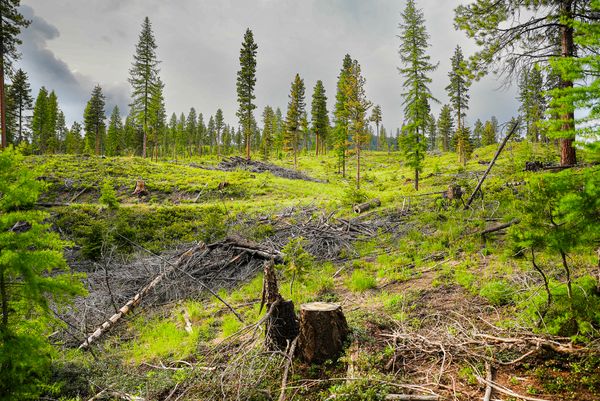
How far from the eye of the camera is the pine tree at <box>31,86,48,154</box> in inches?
2041

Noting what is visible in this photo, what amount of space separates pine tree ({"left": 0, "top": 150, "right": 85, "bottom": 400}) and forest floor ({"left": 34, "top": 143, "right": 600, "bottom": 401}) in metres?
0.50

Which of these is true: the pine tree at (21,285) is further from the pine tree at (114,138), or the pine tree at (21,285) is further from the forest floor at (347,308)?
the pine tree at (114,138)

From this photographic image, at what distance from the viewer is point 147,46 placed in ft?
135

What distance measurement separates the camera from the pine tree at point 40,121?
170 feet

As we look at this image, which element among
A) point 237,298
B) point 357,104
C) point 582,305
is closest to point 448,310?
point 582,305

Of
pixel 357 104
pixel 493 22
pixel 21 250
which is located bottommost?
pixel 21 250

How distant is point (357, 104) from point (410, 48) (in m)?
6.42

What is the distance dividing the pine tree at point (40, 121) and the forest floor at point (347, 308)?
163 feet

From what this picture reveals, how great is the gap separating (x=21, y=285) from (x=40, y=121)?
66182 mm

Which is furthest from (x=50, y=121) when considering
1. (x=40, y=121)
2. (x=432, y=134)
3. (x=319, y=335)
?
(x=432, y=134)

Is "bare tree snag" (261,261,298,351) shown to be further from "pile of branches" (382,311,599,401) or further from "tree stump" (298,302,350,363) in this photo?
"pile of branches" (382,311,599,401)

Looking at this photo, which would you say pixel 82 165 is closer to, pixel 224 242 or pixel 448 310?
pixel 224 242

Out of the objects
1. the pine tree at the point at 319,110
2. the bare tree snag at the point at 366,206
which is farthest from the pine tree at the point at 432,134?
the bare tree snag at the point at 366,206

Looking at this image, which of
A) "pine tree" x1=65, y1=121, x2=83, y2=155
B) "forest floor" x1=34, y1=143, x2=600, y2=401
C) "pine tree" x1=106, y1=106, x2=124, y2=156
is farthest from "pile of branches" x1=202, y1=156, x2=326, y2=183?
"pine tree" x1=65, y1=121, x2=83, y2=155
